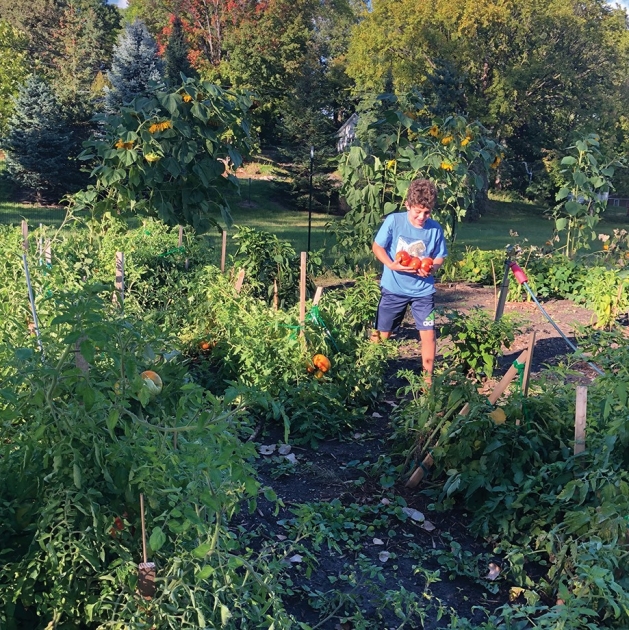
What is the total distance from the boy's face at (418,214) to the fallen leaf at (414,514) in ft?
6.93

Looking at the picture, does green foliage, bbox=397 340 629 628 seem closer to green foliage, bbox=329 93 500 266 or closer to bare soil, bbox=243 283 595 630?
bare soil, bbox=243 283 595 630

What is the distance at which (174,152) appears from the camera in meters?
5.44

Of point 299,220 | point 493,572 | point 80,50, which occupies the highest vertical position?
point 80,50

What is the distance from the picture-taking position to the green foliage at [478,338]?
4.93 m

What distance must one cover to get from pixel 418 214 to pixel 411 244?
8.8 inches

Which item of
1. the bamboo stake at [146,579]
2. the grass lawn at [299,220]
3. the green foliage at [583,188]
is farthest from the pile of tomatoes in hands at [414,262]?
the grass lawn at [299,220]

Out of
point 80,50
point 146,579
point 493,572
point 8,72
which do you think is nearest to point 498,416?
point 493,572

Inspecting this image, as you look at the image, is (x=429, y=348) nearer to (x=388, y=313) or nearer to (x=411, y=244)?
(x=388, y=313)

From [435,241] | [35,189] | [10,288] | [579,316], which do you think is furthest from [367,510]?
[35,189]

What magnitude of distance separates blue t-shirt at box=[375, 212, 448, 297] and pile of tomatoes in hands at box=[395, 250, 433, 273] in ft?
0.33

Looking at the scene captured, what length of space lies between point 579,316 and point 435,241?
3.44 m

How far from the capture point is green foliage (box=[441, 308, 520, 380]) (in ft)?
16.2

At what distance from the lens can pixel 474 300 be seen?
26.9ft

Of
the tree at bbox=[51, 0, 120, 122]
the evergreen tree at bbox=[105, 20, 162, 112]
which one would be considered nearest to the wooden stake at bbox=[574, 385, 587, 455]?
the evergreen tree at bbox=[105, 20, 162, 112]
